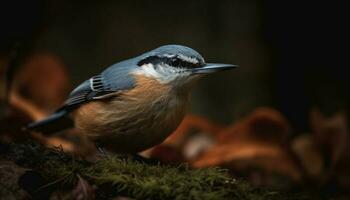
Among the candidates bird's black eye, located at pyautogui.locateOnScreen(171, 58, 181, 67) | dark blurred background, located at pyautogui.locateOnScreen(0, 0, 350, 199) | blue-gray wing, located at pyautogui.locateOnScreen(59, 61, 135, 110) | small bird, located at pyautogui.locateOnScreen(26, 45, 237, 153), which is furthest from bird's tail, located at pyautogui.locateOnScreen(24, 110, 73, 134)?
dark blurred background, located at pyautogui.locateOnScreen(0, 0, 350, 199)

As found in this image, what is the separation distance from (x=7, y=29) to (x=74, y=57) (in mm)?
936

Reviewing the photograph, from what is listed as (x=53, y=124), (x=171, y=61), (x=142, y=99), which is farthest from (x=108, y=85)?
(x=53, y=124)

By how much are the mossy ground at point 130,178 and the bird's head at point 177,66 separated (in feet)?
2.77

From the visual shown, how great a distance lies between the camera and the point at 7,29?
22.2 feet

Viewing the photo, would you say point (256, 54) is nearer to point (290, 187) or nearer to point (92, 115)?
point (290, 187)

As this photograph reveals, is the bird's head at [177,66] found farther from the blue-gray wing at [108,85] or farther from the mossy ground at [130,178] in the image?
the mossy ground at [130,178]

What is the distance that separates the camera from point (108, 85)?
4.11 meters

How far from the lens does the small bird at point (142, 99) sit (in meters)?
3.81

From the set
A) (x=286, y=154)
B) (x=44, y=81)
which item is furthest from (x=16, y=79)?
(x=286, y=154)

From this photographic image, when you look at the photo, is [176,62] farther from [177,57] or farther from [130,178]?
[130,178]

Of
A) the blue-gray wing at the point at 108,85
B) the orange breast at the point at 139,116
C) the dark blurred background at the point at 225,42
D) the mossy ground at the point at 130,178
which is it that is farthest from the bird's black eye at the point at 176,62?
the dark blurred background at the point at 225,42

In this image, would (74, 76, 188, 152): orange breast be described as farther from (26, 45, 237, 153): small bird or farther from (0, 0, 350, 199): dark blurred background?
(0, 0, 350, 199): dark blurred background

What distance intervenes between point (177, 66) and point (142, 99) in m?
0.31

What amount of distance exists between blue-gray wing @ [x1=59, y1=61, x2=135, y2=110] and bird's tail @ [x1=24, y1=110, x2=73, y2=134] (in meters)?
0.32
